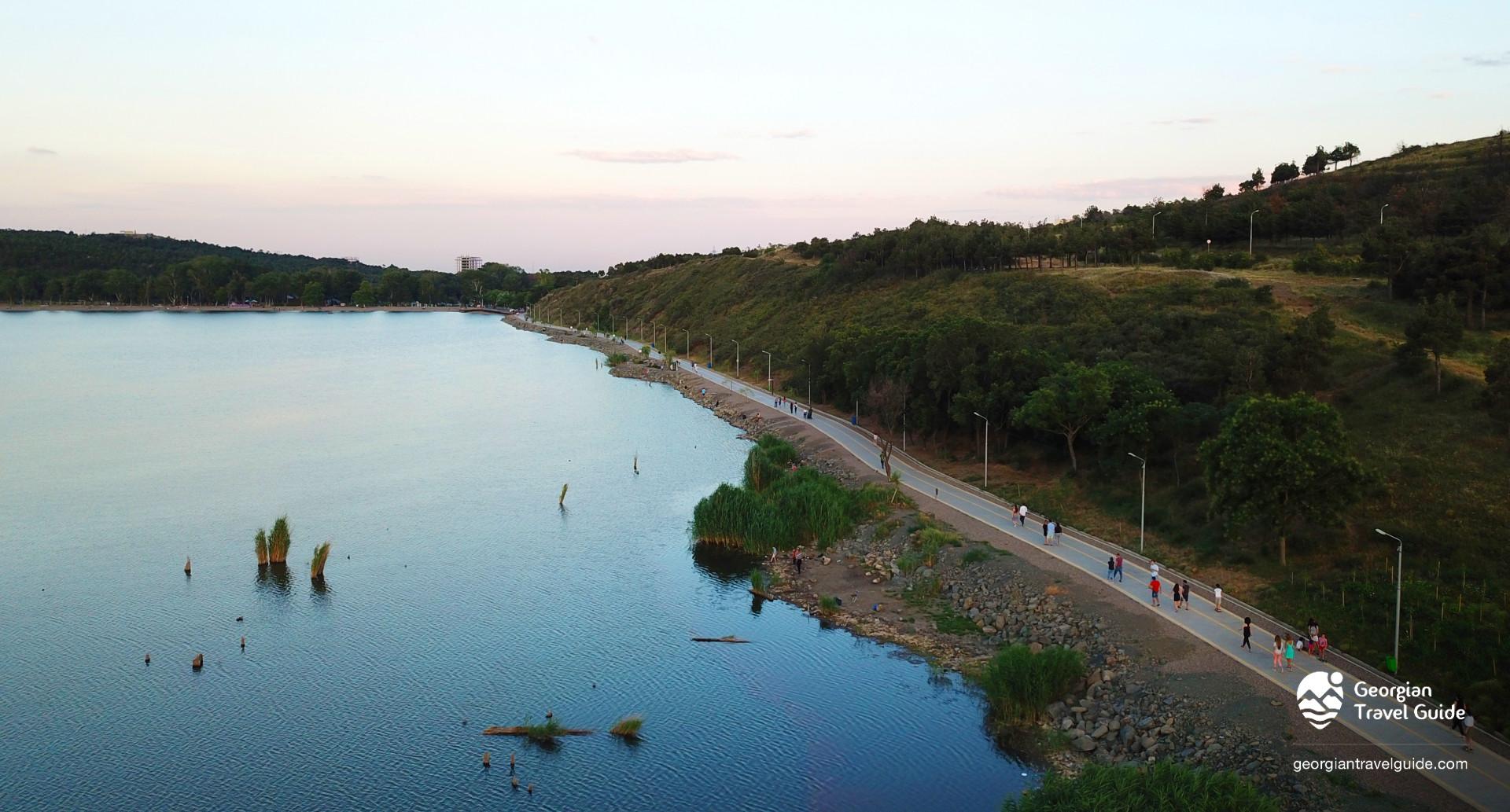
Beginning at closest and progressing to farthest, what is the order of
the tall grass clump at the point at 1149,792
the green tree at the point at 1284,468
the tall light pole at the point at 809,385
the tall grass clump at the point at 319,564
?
the tall grass clump at the point at 1149,792 < the green tree at the point at 1284,468 < the tall grass clump at the point at 319,564 < the tall light pole at the point at 809,385

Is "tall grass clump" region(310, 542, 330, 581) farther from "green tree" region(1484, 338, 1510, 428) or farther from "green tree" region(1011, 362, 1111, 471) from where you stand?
"green tree" region(1484, 338, 1510, 428)

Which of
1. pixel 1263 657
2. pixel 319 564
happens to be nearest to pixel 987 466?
pixel 1263 657

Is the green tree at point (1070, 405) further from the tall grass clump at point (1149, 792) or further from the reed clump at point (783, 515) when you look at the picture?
the tall grass clump at point (1149, 792)

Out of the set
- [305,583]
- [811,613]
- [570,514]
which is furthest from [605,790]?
[570,514]

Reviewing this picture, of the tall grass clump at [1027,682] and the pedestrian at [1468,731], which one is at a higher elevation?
the pedestrian at [1468,731]

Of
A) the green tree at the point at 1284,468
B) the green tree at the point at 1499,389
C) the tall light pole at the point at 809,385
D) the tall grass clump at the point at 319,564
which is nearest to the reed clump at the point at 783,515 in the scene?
the green tree at the point at 1284,468

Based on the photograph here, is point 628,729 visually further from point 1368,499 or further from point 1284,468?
point 1368,499
